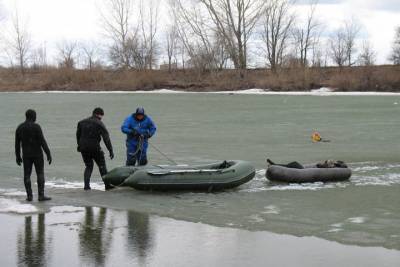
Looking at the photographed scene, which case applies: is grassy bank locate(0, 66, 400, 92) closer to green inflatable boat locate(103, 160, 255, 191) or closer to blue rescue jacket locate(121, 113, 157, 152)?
blue rescue jacket locate(121, 113, 157, 152)

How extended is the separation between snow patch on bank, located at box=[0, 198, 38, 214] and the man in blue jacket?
2.53 meters

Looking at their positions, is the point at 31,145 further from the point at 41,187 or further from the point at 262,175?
the point at 262,175

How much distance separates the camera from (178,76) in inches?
2506

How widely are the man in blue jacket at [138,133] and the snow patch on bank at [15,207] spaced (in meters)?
2.53

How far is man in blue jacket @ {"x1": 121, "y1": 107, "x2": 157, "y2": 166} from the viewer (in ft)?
37.7

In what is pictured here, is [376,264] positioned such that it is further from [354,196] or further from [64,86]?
[64,86]

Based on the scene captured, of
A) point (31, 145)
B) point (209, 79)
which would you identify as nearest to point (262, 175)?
point (31, 145)

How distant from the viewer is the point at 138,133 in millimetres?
11500

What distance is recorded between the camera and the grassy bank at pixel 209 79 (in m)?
51.3

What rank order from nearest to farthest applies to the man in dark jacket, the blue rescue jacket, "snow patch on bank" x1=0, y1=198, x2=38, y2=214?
1. "snow patch on bank" x1=0, y1=198, x2=38, y2=214
2. the man in dark jacket
3. the blue rescue jacket

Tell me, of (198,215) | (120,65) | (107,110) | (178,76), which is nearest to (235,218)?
(198,215)

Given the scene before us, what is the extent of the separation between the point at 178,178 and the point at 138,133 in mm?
1404

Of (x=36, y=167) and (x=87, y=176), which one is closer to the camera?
(x=36, y=167)

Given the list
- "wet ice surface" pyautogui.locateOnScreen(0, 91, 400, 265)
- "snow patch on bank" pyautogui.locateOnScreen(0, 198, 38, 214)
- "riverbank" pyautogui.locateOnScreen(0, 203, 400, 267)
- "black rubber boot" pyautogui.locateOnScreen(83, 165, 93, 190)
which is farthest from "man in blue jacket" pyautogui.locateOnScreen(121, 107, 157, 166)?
"riverbank" pyautogui.locateOnScreen(0, 203, 400, 267)
